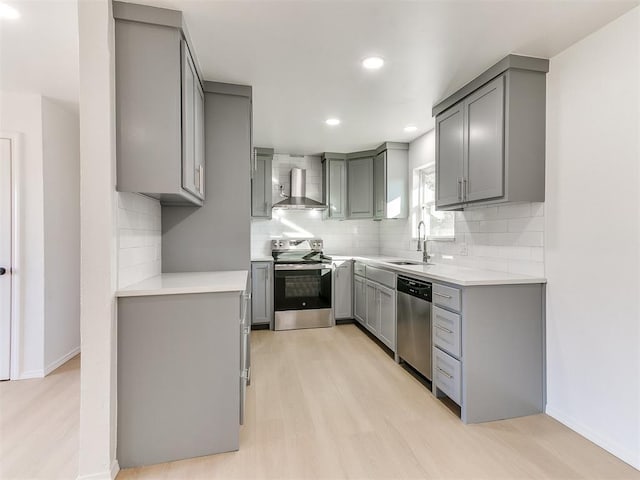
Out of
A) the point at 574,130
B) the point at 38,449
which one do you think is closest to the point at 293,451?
the point at 38,449

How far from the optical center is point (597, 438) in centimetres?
191

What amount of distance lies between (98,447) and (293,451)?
98 centimetres

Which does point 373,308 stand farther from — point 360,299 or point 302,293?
point 302,293

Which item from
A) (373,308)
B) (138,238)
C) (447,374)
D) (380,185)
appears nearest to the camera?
(138,238)

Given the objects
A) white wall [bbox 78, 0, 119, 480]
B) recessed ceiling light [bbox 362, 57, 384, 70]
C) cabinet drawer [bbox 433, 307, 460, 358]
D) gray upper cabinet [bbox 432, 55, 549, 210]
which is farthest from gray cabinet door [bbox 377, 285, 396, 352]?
white wall [bbox 78, 0, 119, 480]

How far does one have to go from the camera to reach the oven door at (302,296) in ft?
13.6

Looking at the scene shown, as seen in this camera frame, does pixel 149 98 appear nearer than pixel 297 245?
Yes

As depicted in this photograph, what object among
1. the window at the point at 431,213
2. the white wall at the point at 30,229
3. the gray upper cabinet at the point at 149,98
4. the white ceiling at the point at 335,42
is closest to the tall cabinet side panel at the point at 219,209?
the white ceiling at the point at 335,42

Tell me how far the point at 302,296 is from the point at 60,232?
261 cm

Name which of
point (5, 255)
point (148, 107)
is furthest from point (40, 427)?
point (148, 107)

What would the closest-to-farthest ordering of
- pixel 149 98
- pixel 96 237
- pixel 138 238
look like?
pixel 96 237
pixel 149 98
pixel 138 238

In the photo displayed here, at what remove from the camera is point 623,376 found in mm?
1789

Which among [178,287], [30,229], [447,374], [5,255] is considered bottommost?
[447,374]

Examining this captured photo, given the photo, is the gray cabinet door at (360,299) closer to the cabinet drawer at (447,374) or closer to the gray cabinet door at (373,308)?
the gray cabinet door at (373,308)
